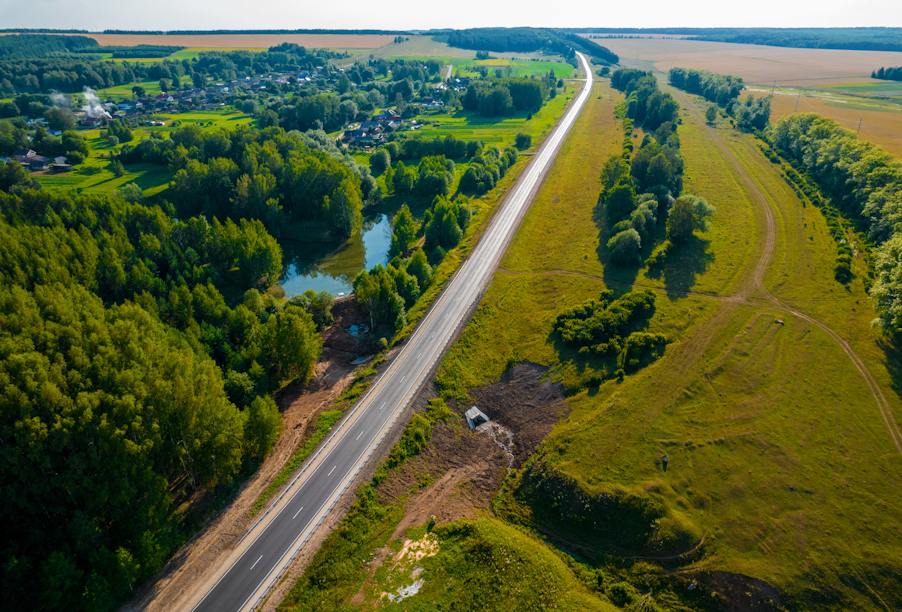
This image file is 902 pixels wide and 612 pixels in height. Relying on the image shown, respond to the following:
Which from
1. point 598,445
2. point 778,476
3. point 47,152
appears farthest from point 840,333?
point 47,152

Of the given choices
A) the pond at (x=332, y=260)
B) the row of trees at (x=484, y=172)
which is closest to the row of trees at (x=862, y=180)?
the row of trees at (x=484, y=172)

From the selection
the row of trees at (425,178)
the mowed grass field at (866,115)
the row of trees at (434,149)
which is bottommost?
the row of trees at (425,178)

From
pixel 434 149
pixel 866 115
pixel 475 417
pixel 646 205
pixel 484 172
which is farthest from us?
pixel 434 149

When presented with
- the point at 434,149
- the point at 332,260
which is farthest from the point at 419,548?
the point at 434,149

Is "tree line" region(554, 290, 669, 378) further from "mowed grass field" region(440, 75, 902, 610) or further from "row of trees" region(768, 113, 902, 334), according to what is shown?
"row of trees" region(768, 113, 902, 334)

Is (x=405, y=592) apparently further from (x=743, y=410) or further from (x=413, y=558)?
(x=743, y=410)

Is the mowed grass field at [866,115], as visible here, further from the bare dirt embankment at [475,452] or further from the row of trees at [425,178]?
the bare dirt embankment at [475,452]

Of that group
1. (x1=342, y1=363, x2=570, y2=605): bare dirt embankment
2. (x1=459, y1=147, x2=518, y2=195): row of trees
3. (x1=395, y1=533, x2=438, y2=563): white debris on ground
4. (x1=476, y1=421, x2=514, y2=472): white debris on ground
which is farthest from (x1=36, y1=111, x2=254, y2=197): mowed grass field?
(x1=395, y1=533, x2=438, y2=563): white debris on ground
